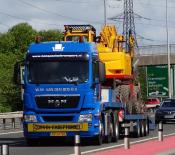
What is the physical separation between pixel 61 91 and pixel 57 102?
0.40 m

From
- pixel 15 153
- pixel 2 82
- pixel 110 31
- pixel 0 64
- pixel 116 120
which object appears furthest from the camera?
pixel 0 64

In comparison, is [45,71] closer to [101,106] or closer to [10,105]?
[101,106]

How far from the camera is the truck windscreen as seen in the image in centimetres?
2259

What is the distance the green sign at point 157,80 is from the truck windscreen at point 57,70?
44653mm

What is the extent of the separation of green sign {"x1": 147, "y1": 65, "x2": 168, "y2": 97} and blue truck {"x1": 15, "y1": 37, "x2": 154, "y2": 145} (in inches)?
1750

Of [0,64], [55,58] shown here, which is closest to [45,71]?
[55,58]

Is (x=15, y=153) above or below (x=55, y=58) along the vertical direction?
below

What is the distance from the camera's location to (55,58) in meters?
22.8

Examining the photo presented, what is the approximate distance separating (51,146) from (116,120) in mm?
3161

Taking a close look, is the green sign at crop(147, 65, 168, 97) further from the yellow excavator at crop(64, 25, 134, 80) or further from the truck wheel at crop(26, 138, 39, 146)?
the truck wheel at crop(26, 138, 39, 146)

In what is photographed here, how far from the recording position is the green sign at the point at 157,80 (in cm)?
6719

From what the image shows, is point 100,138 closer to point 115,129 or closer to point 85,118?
point 85,118

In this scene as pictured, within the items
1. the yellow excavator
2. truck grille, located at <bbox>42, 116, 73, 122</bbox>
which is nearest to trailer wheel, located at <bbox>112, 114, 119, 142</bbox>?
the yellow excavator

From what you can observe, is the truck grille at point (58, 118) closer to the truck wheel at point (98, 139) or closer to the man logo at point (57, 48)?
the truck wheel at point (98, 139)
